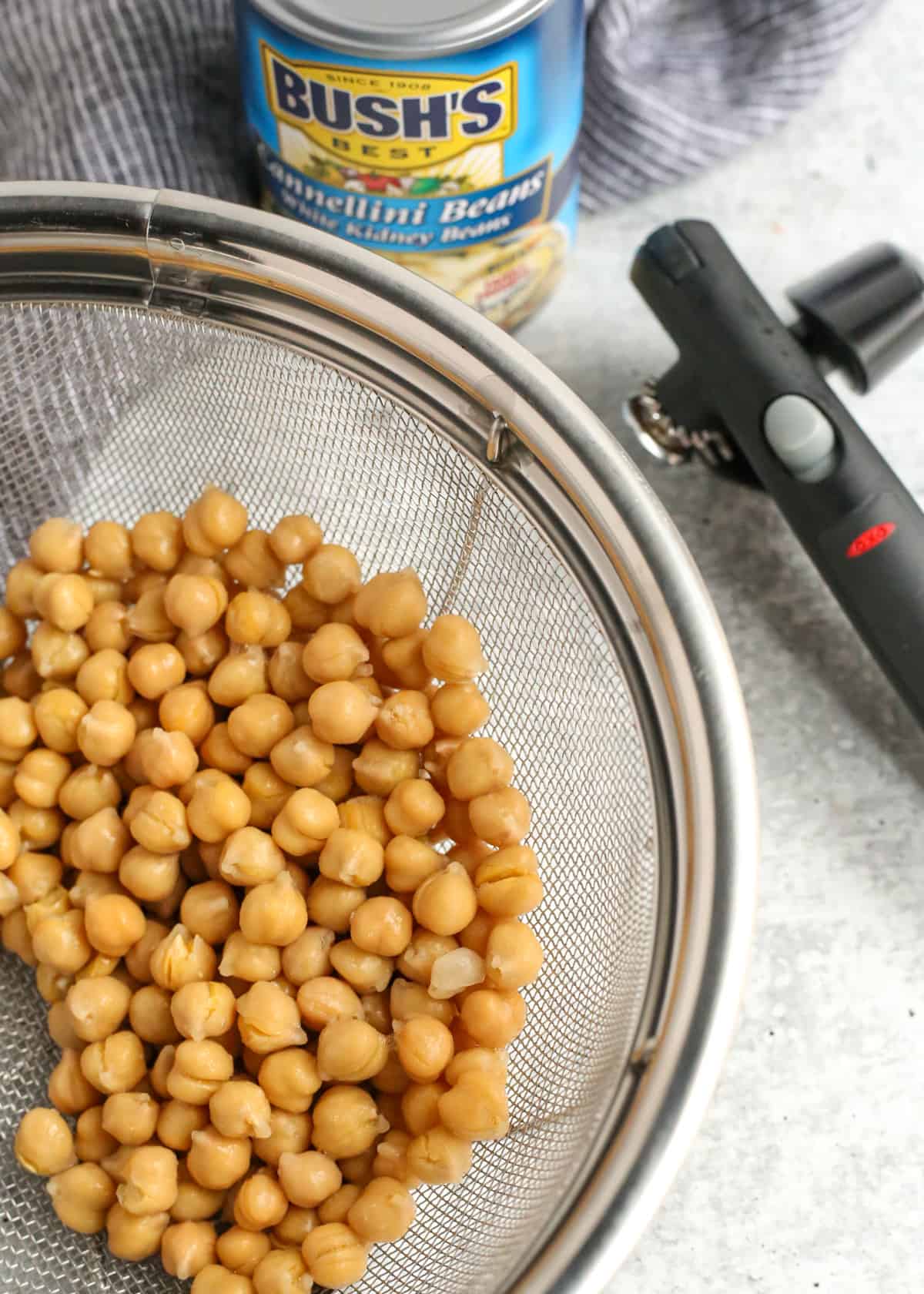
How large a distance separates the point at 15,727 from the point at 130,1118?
218mm

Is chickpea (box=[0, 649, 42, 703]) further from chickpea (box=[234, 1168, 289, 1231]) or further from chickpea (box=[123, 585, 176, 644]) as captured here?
chickpea (box=[234, 1168, 289, 1231])

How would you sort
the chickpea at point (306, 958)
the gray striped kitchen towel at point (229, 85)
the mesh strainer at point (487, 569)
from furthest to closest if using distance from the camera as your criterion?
1. the gray striped kitchen towel at point (229, 85)
2. the chickpea at point (306, 958)
3. the mesh strainer at point (487, 569)

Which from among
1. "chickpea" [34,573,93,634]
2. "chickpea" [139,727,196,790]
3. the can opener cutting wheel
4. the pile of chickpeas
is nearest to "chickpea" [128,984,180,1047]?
the pile of chickpeas

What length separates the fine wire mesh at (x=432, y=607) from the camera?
0.62 meters

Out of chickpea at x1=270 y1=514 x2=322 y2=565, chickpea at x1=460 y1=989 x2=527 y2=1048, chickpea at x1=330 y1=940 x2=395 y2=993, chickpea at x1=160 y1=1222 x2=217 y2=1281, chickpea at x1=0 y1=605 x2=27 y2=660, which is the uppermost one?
chickpea at x1=270 y1=514 x2=322 y2=565

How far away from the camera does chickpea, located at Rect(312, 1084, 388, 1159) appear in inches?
24.2

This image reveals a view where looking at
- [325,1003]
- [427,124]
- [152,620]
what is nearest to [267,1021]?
[325,1003]

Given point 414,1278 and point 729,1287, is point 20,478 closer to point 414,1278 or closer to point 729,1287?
point 414,1278

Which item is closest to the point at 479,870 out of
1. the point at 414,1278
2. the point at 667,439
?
the point at 414,1278

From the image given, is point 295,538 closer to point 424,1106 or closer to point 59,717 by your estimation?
point 59,717

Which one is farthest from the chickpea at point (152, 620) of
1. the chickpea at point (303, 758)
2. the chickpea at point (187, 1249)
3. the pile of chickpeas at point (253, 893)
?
the chickpea at point (187, 1249)

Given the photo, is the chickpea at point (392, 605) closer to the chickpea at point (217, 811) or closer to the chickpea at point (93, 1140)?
the chickpea at point (217, 811)

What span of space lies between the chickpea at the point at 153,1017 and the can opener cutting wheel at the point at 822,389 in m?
0.45

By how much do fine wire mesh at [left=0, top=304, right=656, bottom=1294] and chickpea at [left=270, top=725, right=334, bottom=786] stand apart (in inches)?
4.4
